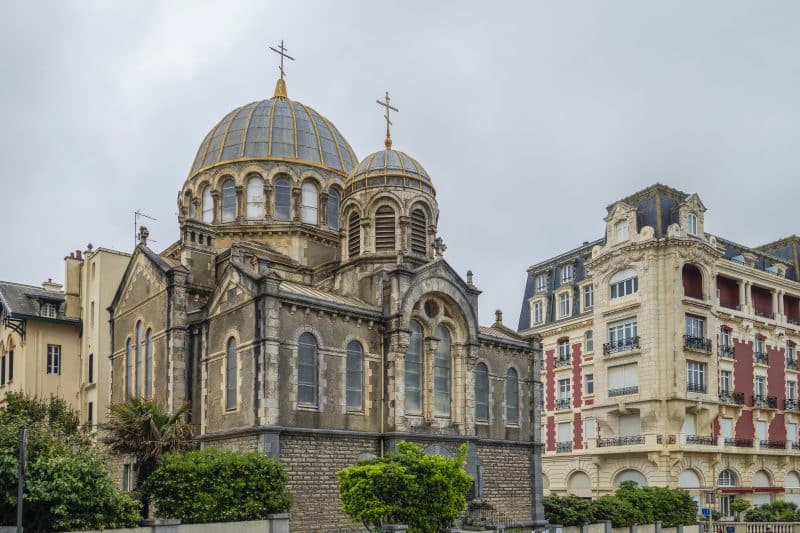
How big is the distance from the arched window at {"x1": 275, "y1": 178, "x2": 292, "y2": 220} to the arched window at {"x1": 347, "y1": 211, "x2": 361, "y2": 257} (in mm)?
5362

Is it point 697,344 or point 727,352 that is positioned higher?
point 697,344

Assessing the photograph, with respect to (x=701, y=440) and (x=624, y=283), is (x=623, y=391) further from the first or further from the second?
(x=624, y=283)

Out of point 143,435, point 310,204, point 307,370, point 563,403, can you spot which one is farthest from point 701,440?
point 143,435

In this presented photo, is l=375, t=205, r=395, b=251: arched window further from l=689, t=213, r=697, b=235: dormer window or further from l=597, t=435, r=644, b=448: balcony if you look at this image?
l=689, t=213, r=697, b=235: dormer window

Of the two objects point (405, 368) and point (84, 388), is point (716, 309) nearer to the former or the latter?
point (405, 368)

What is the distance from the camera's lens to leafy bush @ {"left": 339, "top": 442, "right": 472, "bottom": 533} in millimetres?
26531

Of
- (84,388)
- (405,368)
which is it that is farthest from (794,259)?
(84,388)

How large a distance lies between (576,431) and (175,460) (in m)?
29.6

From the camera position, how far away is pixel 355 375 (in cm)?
3353

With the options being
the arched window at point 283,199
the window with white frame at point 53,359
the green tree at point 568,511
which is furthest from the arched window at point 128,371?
the green tree at point 568,511

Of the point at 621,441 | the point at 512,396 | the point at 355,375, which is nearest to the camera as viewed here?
the point at 355,375

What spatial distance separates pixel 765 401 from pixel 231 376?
106 feet

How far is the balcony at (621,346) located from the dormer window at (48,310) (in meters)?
29.7

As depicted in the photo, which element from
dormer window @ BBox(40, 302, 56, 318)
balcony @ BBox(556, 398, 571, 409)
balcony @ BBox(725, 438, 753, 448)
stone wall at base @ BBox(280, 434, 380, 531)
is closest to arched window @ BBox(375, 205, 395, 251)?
stone wall at base @ BBox(280, 434, 380, 531)
